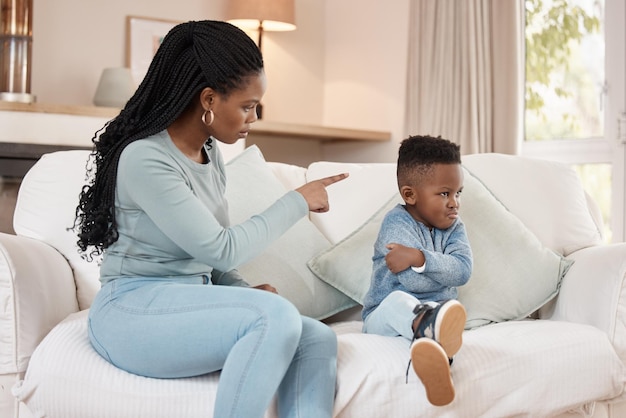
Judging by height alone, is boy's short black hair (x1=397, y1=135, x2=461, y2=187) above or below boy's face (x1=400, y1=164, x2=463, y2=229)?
above

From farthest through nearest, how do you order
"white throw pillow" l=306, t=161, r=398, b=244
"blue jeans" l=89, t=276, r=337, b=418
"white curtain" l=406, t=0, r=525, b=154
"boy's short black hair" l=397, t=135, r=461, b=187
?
"white curtain" l=406, t=0, r=525, b=154
"white throw pillow" l=306, t=161, r=398, b=244
"boy's short black hair" l=397, t=135, r=461, b=187
"blue jeans" l=89, t=276, r=337, b=418

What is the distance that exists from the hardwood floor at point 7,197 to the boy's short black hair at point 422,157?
6.19ft

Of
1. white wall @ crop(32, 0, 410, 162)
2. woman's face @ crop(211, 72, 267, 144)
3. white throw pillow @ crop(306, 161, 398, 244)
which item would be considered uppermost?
white wall @ crop(32, 0, 410, 162)

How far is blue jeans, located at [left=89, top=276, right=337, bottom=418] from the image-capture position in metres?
1.51

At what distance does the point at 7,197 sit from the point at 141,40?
1.17m

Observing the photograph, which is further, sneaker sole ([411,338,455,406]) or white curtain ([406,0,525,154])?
white curtain ([406,0,525,154])

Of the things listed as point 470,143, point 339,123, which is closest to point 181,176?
point 470,143

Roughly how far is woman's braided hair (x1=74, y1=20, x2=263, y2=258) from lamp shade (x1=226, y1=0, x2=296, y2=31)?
2573 millimetres

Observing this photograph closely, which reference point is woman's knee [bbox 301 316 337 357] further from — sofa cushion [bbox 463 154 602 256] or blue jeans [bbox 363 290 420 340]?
sofa cushion [bbox 463 154 602 256]

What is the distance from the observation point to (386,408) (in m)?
1.70

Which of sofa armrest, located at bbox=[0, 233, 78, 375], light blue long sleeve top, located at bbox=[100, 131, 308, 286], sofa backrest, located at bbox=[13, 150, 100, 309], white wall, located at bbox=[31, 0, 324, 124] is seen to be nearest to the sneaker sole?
light blue long sleeve top, located at bbox=[100, 131, 308, 286]

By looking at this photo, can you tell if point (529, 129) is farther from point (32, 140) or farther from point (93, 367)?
point (93, 367)

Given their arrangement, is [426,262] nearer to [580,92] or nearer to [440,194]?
[440,194]

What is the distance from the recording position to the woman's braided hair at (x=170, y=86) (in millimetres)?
1701
